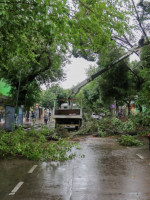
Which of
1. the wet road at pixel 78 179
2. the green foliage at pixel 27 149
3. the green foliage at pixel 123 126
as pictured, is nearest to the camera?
the wet road at pixel 78 179

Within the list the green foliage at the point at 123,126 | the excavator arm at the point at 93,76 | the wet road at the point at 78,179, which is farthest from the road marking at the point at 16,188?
the excavator arm at the point at 93,76

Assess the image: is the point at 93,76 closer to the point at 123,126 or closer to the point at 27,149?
the point at 123,126

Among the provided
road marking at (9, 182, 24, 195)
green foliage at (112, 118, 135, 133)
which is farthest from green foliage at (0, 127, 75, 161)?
green foliage at (112, 118, 135, 133)

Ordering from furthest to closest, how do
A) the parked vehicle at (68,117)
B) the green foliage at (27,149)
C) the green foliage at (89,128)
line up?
the parked vehicle at (68,117)
the green foliage at (89,128)
the green foliage at (27,149)

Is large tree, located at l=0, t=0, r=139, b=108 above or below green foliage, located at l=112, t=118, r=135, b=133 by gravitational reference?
above

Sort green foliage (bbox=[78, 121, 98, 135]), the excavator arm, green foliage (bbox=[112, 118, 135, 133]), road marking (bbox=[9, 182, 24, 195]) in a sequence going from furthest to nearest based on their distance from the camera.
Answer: the excavator arm
green foliage (bbox=[78, 121, 98, 135])
green foliage (bbox=[112, 118, 135, 133])
road marking (bbox=[9, 182, 24, 195])

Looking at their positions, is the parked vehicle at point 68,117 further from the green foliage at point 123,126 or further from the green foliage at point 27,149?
the green foliage at point 27,149

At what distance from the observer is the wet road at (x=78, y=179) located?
5352mm

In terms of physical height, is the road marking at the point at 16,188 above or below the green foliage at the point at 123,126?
below

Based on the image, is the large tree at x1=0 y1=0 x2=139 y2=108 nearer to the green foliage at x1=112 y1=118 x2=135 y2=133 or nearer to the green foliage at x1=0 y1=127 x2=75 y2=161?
the green foliage at x1=0 y1=127 x2=75 y2=161

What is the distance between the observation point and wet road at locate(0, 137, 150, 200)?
5352 mm

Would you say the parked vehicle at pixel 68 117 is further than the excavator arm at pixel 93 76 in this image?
No

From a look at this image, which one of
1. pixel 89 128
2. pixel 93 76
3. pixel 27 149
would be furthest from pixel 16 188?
pixel 93 76

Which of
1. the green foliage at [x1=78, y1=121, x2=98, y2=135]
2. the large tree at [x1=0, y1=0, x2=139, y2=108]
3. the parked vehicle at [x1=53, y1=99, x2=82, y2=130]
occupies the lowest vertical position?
the green foliage at [x1=78, y1=121, x2=98, y2=135]
